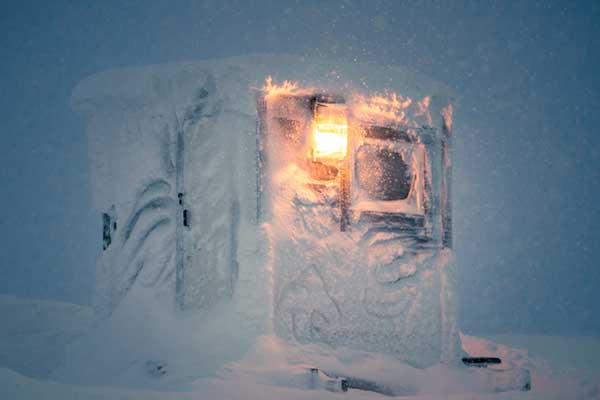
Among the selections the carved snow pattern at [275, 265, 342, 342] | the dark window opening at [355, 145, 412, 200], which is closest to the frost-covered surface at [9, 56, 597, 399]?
the carved snow pattern at [275, 265, 342, 342]

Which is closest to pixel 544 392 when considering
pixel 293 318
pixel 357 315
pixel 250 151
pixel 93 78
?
pixel 357 315

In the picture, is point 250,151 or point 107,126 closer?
point 250,151

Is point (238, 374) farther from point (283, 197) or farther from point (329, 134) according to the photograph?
point (329, 134)

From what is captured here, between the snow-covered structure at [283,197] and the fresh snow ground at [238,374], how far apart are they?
0.28 metres

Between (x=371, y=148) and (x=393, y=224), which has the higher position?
(x=371, y=148)

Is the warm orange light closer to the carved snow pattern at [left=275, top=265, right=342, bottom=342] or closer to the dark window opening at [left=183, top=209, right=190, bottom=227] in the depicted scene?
the carved snow pattern at [left=275, top=265, right=342, bottom=342]

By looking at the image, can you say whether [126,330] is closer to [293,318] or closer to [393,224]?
[293,318]

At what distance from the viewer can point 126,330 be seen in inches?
220

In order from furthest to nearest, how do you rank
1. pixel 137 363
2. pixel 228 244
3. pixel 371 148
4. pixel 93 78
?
pixel 93 78 → pixel 371 148 → pixel 228 244 → pixel 137 363

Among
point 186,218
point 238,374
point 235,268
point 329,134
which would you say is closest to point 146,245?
point 186,218

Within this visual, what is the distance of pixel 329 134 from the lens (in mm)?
5441

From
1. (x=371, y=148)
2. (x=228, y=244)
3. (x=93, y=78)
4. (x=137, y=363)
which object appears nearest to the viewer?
(x=137, y=363)

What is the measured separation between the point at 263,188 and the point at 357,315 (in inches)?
70.0

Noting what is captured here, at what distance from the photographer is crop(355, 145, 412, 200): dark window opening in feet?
19.3
